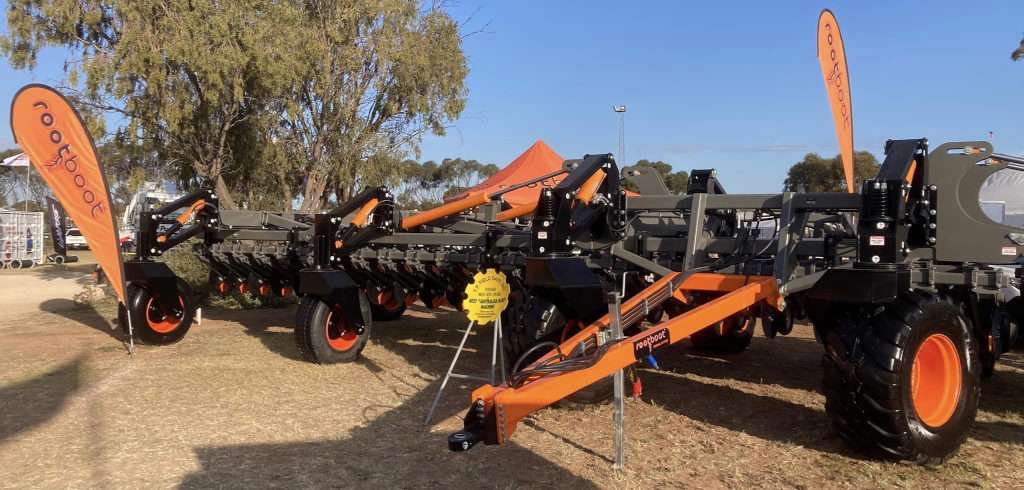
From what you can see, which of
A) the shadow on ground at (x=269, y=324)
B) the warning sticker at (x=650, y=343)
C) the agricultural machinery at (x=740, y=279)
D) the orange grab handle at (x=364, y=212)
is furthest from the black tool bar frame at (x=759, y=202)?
the shadow on ground at (x=269, y=324)

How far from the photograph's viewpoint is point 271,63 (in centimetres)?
1584

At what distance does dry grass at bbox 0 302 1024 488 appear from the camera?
4285mm

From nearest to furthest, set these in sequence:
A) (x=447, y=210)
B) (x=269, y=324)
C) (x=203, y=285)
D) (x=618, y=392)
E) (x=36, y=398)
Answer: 1. (x=618, y=392)
2. (x=36, y=398)
3. (x=447, y=210)
4. (x=269, y=324)
5. (x=203, y=285)

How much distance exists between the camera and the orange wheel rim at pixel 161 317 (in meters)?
8.60

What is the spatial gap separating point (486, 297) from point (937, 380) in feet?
9.89

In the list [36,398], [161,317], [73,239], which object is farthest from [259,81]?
[73,239]

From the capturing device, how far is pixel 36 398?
20.4 feet

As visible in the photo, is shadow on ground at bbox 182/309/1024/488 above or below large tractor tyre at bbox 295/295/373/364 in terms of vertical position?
below

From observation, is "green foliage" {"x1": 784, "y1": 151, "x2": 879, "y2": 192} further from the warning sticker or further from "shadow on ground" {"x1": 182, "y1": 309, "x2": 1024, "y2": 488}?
the warning sticker

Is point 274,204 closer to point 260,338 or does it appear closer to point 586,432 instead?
point 260,338

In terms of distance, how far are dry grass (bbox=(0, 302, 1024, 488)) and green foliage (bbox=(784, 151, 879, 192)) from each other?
94.1ft

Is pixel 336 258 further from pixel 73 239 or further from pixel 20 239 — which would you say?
pixel 73 239

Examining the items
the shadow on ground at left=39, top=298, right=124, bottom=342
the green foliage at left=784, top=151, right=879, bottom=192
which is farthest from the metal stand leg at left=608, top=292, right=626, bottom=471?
the green foliage at left=784, top=151, right=879, bottom=192

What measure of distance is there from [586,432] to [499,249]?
2.41m
